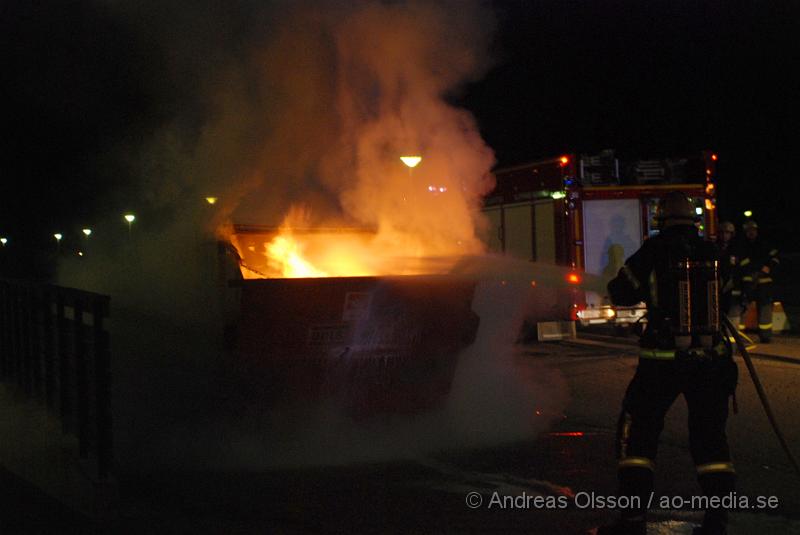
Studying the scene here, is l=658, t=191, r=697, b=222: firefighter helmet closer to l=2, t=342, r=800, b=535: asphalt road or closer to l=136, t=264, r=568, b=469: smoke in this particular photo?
l=2, t=342, r=800, b=535: asphalt road

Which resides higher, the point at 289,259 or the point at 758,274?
the point at 289,259

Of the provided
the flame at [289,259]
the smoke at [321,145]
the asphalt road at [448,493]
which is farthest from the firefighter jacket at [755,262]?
the flame at [289,259]

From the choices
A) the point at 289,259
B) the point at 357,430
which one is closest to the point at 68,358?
the point at 357,430

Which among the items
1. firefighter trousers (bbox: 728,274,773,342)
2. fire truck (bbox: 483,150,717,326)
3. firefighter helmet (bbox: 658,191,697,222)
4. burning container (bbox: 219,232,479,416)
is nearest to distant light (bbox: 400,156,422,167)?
burning container (bbox: 219,232,479,416)

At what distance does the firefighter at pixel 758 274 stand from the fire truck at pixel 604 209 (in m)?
0.58

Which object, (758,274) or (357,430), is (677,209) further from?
(758,274)

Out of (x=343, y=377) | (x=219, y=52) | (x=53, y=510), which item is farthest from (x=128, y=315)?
(x=53, y=510)

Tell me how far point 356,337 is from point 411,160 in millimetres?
2661

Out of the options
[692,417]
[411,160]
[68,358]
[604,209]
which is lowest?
[692,417]

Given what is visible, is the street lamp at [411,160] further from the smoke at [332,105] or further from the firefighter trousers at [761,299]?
the firefighter trousers at [761,299]

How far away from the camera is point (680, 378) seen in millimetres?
4402

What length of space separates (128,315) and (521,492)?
1009cm

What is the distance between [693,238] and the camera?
180 inches

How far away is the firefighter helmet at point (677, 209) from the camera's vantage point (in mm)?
4613
